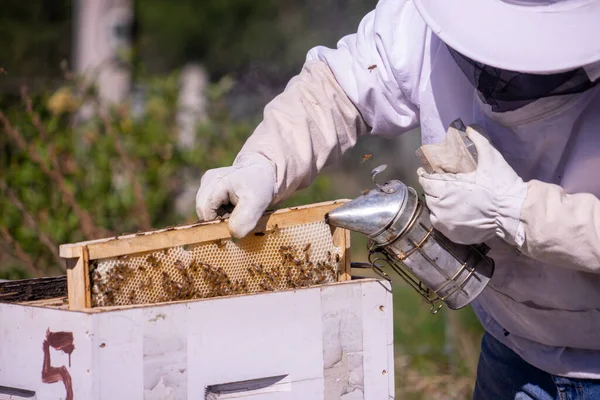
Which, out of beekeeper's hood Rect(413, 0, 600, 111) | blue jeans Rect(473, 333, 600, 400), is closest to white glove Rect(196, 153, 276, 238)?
beekeeper's hood Rect(413, 0, 600, 111)

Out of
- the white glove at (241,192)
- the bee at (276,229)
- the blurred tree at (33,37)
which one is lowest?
the bee at (276,229)

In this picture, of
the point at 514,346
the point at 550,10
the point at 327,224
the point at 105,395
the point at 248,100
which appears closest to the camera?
the point at 105,395

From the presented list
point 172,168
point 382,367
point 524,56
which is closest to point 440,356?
point 172,168

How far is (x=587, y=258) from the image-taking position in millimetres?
1600

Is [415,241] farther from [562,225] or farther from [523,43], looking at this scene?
[523,43]

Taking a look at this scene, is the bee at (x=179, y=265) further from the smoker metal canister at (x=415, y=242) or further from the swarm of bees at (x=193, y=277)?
the smoker metal canister at (x=415, y=242)

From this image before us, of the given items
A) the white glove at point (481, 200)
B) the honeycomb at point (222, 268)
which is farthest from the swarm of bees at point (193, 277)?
the white glove at point (481, 200)

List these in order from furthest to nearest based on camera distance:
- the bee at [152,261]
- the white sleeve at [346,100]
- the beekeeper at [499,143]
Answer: the white sleeve at [346,100] → the bee at [152,261] → the beekeeper at [499,143]

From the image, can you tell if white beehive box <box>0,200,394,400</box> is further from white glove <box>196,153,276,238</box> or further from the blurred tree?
the blurred tree

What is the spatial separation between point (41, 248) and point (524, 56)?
2.52 metres

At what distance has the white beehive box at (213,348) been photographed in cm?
148

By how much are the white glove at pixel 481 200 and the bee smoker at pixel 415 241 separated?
5 centimetres

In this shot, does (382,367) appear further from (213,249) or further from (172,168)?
(172,168)

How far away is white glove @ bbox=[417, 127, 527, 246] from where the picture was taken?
63.7 inches
